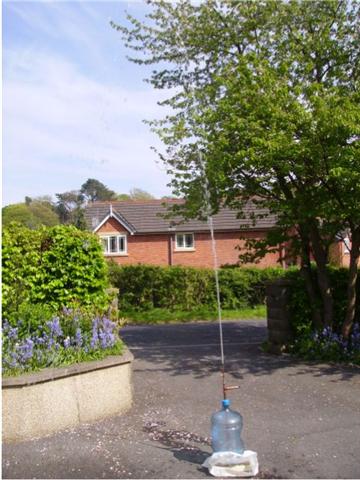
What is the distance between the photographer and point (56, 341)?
22.2ft

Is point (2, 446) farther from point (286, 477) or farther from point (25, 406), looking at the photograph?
point (286, 477)

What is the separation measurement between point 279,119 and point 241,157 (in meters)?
0.87

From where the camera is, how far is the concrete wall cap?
5.69 meters

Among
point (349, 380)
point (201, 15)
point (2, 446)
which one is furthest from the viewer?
point (201, 15)

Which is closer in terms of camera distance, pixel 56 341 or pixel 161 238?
pixel 56 341

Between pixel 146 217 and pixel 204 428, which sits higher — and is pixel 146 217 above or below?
above

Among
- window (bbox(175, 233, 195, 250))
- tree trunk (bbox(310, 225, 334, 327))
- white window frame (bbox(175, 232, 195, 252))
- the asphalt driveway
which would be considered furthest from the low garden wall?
window (bbox(175, 233, 195, 250))

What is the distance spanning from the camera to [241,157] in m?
9.11

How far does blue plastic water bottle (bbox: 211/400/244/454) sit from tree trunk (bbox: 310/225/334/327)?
6359 mm

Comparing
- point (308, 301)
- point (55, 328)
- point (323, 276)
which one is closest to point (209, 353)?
point (308, 301)

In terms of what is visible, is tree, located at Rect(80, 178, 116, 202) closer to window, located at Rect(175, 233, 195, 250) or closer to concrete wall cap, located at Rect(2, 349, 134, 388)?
window, located at Rect(175, 233, 195, 250)

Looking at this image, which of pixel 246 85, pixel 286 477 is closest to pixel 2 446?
pixel 286 477

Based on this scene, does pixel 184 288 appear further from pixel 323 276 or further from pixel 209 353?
pixel 323 276

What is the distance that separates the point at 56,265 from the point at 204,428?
3359 mm
